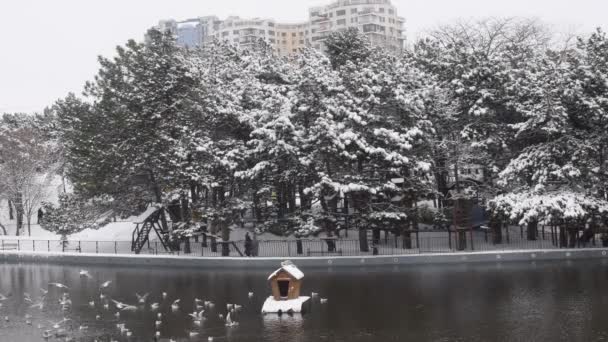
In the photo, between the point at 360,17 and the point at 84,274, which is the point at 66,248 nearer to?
the point at 84,274

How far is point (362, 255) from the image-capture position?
42781 mm

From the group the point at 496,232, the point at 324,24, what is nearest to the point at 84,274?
the point at 496,232

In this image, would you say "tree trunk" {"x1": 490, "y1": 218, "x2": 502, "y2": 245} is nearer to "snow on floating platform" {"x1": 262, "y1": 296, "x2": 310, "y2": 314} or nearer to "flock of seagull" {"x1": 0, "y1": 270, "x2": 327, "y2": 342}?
"flock of seagull" {"x1": 0, "y1": 270, "x2": 327, "y2": 342}

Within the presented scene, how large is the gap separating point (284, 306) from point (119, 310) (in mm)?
7228

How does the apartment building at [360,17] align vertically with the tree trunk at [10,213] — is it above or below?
above

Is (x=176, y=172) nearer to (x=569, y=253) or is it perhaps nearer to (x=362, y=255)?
(x=362, y=255)

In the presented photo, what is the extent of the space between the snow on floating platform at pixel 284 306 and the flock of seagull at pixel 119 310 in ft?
4.09

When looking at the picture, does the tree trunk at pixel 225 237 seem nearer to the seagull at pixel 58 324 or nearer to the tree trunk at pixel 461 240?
the tree trunk at pixel 461 240

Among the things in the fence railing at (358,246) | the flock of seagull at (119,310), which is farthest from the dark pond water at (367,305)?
the fence railing at (358,246)

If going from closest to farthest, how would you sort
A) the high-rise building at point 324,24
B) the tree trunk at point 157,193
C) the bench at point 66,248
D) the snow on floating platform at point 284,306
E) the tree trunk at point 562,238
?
the snow on floating platform at point 284,306
the tree trunk at point 562,238
the tree trunk at point 157,193
the bench at point 66,248
the high-rise building at point 324,24

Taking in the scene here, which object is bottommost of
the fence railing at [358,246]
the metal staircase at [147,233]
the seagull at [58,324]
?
the seagull at [58,324]

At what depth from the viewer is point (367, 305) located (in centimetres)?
2898

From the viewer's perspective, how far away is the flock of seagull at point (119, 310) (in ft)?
84.4

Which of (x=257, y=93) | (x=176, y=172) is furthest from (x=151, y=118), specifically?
(x=257, y=93)
